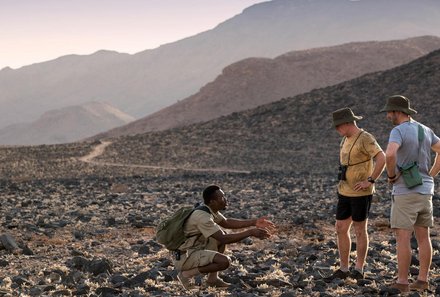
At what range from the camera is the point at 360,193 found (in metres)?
9.71

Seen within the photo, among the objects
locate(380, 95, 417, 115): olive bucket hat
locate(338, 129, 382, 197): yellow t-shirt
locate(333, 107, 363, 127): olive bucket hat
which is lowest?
locate(338, 129, 382, 197): yellow t-shirt

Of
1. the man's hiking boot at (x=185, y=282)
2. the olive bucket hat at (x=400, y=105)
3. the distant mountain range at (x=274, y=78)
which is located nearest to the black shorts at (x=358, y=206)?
the olive bucket hat at (x=400, y=105)

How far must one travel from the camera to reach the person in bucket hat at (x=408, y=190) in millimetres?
8930

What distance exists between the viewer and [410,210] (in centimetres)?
892

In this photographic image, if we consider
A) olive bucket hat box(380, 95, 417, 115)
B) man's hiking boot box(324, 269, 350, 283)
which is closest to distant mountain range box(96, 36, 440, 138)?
man's hiking boot box(324, 269, 350, 283)

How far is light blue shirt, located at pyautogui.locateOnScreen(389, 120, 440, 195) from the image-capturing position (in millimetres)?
8938

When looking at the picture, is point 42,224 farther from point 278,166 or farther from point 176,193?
point 278,166

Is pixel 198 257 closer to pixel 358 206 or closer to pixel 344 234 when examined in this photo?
pixel 344 234

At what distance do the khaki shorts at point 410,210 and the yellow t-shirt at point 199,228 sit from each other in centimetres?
236

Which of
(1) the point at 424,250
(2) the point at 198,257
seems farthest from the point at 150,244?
(1) the point at 424,250

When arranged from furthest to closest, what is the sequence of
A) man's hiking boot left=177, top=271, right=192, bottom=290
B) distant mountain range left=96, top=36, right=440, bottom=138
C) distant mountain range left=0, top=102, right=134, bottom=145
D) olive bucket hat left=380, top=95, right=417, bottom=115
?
distant mountain range left=0, top=102, right=134, bottom=145 < distant mountain range left=96, top=36, right=440, bottom=138 < man's hiking boot left=177, top=271, right=192, bottom=290 < olive bucket hat left=380, top=95, right=417, bottom=115

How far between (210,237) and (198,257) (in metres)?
0.35

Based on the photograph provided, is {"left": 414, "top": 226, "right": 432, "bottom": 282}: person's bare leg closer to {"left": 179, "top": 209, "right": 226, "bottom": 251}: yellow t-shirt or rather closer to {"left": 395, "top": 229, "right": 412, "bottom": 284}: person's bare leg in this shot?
{"left": 395, "top": 229, "right": 412, "bottom": 284}: person's bare leg

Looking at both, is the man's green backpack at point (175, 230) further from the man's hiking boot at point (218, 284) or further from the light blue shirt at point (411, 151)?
the light blue shirt at point (411, 151)
